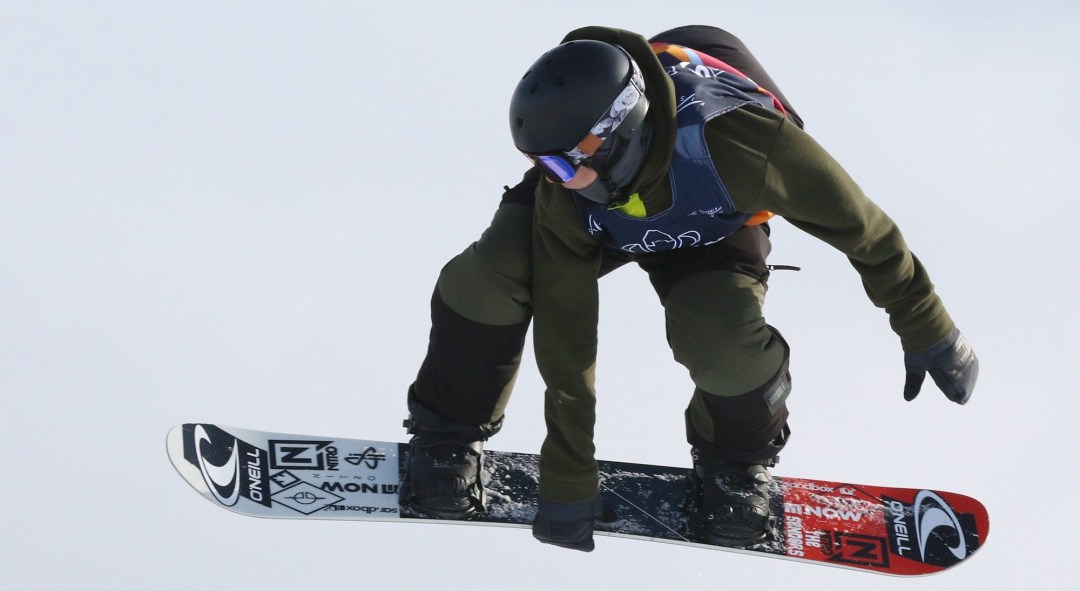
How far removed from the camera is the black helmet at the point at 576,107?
3441 mm

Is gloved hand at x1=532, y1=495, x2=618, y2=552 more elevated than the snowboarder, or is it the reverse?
the snowboarder

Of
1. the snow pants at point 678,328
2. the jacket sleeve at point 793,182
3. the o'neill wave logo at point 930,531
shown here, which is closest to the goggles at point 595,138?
the jacket sleeve at point 793,182

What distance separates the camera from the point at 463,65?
6957 millimetres

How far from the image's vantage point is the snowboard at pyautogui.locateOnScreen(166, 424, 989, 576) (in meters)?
4.48

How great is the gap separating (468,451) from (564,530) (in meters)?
0.51

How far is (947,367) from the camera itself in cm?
391

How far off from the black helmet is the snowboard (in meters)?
1.44

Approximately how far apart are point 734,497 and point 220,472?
5.97 ft

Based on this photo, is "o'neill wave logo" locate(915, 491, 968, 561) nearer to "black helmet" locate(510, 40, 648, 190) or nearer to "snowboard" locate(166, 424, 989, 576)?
"snowboard" locate(166, 424, 989, 576)

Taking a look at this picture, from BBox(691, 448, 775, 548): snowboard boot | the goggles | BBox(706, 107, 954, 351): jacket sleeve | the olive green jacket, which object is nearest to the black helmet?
the goggles

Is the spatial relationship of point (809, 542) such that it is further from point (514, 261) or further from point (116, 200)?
point (116, 200)

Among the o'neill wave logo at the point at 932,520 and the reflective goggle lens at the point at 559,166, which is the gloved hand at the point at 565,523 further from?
the o'neill wave logo at the point at 932,520

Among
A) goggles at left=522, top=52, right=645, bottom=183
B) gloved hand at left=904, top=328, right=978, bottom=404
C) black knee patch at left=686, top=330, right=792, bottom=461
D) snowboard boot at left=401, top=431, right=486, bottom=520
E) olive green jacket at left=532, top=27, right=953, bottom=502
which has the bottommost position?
snowboard boot at left=401, top=431, right=486, bottom=520

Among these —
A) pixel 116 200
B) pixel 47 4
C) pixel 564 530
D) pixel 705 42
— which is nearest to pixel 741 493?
pixel 564 530
